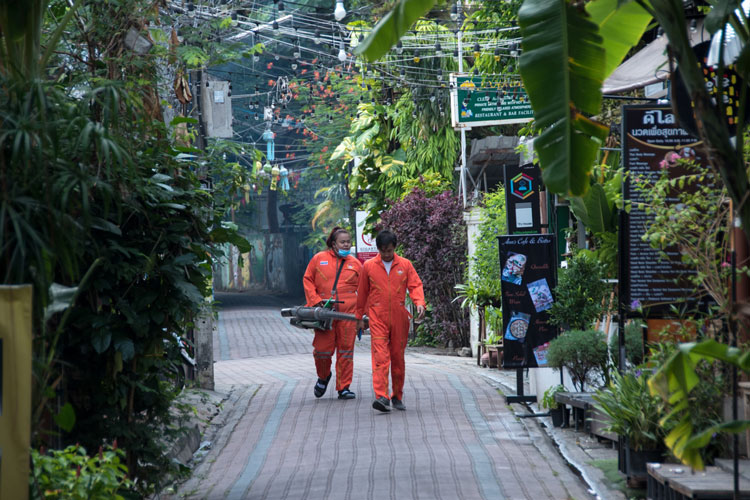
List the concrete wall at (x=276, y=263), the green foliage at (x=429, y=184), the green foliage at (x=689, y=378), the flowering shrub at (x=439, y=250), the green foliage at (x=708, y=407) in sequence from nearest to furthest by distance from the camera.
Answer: the green foliage at (x=689, y=378)
the green foliage at (x=708, y=407)
the flowering shrub at (x=439, y=250)
the green foliage at (x=429, y=184)
the concrete wall at (x=276, y=263)

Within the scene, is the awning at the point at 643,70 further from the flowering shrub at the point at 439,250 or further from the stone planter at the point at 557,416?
the flowering shrub at the point at 439,250

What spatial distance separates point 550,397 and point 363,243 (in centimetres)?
1674

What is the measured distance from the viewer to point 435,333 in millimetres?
23703

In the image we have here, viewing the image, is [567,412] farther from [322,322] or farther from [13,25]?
[13,25]

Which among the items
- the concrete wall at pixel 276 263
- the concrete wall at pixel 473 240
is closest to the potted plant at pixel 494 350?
the concrete wall at pixel 473 240

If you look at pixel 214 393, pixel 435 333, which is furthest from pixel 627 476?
pixel 435 333

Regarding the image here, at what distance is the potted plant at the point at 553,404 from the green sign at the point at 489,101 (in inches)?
298

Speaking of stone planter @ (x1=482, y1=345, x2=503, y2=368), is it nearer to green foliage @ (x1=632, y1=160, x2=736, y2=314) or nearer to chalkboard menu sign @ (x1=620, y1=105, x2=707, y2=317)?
chalkboard menu sign @ (x1=620, y1=105, x2=707, y2=317)

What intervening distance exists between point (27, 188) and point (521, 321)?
807 cm

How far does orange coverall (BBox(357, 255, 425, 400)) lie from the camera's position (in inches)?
459

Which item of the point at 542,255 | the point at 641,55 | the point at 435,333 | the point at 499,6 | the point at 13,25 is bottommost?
the point at 435,333

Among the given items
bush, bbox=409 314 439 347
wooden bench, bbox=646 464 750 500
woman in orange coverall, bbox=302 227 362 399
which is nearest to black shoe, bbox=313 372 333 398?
woman in orange coverall, bbox=302 227 362 399

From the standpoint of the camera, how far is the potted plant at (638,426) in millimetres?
7289

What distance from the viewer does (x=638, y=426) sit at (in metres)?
7.33
